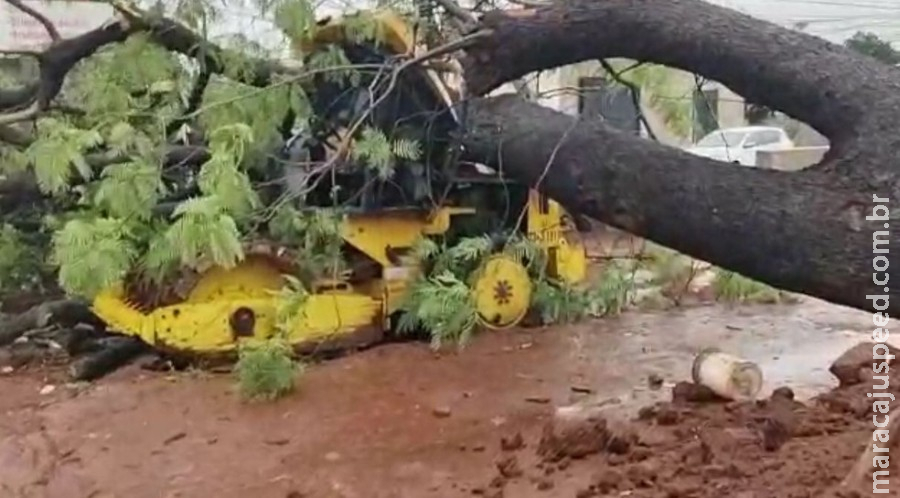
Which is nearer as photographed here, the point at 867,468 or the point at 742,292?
the point at 867,468

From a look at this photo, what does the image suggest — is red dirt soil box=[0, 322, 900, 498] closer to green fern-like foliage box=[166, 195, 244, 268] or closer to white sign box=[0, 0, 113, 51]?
green fern-like foliage box=[166, 195, 244, 268]

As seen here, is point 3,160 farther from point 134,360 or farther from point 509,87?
point 509,87

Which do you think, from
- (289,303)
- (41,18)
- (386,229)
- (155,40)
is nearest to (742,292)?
(386,229)

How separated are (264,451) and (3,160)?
3217mm

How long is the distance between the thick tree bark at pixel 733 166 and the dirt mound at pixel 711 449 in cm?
57

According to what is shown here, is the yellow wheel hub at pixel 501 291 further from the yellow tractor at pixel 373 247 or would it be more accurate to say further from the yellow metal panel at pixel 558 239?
the yellow metal panel at pixel 558 239

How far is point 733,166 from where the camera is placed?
402 centimetres

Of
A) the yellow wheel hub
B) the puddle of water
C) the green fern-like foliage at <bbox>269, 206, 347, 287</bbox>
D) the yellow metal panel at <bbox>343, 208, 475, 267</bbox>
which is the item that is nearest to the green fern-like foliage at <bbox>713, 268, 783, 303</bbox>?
the puddle of water

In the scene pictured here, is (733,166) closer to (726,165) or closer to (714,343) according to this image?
(726,165)

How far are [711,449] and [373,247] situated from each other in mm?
3077

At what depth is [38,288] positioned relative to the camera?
25.6 feet

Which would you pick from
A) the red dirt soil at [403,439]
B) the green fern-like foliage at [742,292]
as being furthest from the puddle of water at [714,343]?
the red dirt soil at [403,439]

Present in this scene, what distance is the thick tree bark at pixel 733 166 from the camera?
367 centimetres

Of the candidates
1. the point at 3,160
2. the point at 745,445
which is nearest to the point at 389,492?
the point at 745,445
